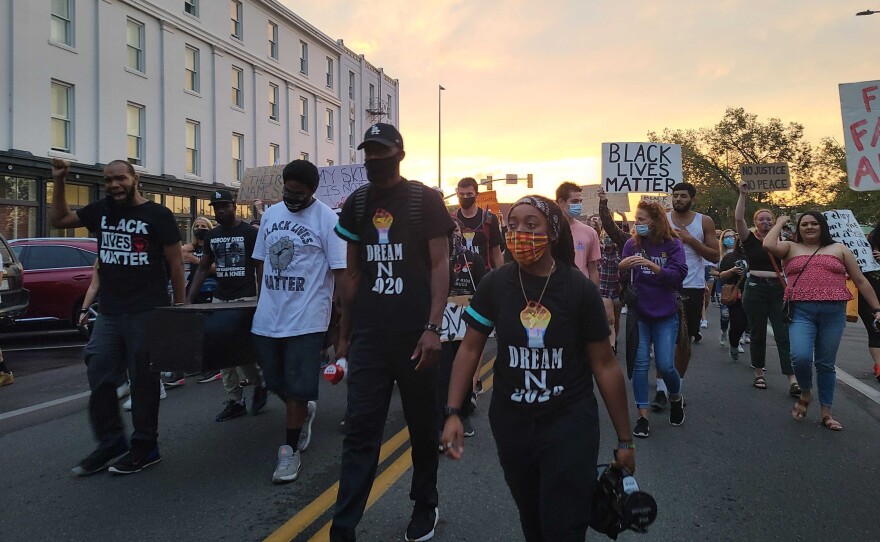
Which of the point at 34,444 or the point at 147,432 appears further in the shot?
the point at 34,444

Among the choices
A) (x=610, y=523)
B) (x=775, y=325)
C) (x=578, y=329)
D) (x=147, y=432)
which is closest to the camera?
(x=610, y=523)

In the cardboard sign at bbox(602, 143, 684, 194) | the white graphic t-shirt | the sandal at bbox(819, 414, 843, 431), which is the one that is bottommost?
the sandal at bbox(819, 414, 843, 431)

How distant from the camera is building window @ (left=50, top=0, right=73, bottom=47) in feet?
69.8

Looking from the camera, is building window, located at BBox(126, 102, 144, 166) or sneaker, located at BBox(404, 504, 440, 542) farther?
building window, located at BBox(126, 102, 144, 166)

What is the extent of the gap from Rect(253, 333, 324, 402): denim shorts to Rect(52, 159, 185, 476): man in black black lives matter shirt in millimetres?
798

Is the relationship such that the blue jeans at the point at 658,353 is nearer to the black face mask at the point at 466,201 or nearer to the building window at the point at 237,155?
the black face mask at the point at 466,201

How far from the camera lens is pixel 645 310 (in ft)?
19.2

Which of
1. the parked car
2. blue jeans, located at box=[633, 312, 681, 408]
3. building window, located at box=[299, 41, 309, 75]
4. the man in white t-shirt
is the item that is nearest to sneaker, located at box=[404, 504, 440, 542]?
the man in white t-shirt

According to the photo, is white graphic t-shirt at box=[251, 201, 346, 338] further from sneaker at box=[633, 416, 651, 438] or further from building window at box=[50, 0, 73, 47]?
building window at box=[50, 0, 73, 47]

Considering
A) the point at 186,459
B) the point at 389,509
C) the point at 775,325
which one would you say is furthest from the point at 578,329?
the point at 775,325

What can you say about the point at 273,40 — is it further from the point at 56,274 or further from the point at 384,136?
the point at 384,136

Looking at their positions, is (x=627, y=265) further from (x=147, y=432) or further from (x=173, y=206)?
(x=173, y=206)

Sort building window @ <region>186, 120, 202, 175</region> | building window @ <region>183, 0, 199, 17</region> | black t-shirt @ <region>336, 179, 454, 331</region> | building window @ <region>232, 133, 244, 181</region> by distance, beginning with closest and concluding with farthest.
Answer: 1. black t-shirt @ <region>336, 179, 454, 331</region>
2. building window @ <region>183, 0, 199, 17</region>
3. building window @ <region>186, 120, 202, 175</region>
4. building window @ <region>232, 133, 244, 181</region>

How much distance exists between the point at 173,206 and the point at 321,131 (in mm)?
12888
